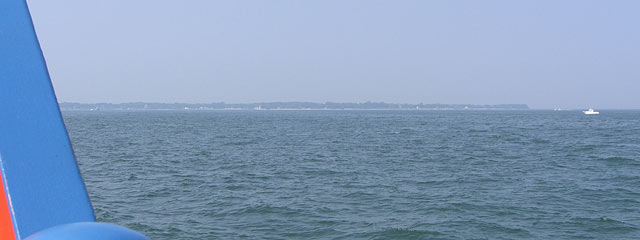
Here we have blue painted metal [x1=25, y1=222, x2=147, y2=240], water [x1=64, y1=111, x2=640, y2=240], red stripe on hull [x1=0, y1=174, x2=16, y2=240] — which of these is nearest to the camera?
blue painted metal [x1=25, y1=222, x2=147, y2=240]

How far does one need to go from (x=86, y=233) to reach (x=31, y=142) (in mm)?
1373

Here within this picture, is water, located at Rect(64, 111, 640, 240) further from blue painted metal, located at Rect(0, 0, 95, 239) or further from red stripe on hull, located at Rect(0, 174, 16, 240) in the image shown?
red stripe on hull, located at Rect(0, 174, 16, 240)

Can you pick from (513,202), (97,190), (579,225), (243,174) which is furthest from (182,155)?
(579,225)

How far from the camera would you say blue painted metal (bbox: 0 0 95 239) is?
4.62m

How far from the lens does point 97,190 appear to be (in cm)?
2075

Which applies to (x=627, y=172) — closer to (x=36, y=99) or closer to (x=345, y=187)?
(x=345, y=187)

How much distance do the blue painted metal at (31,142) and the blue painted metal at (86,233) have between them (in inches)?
25.7

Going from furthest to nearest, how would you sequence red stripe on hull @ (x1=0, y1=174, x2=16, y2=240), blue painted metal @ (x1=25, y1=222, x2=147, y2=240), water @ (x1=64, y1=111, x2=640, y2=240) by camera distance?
water @ (x1=64, y1=111, x2=640, y2=240)
red stripe on hull @ (x1=0, y1=174, x2=16, y2=240)
blue painted metal @ (x1=25, y1=222, x2=147, y2=240)

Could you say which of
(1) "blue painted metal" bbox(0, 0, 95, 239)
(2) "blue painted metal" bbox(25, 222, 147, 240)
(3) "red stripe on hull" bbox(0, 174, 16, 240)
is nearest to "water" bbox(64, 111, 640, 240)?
(1) "blue painted metal" bbox(0, 0, 95, 239)

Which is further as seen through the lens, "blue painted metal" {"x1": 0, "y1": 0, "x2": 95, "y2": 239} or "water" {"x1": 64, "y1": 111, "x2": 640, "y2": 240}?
"water" {"x1": 64, "y1": 111, "x2": 640, "y2": 240}

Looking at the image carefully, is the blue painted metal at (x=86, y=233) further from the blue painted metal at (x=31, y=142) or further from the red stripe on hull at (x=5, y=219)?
the blue painted metal at (x=31, y=142)

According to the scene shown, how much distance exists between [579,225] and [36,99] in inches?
598

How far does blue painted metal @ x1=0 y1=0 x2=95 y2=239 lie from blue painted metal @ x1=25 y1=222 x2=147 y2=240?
65 cm

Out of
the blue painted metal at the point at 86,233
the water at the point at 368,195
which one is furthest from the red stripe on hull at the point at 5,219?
the water at the point at 368,195
